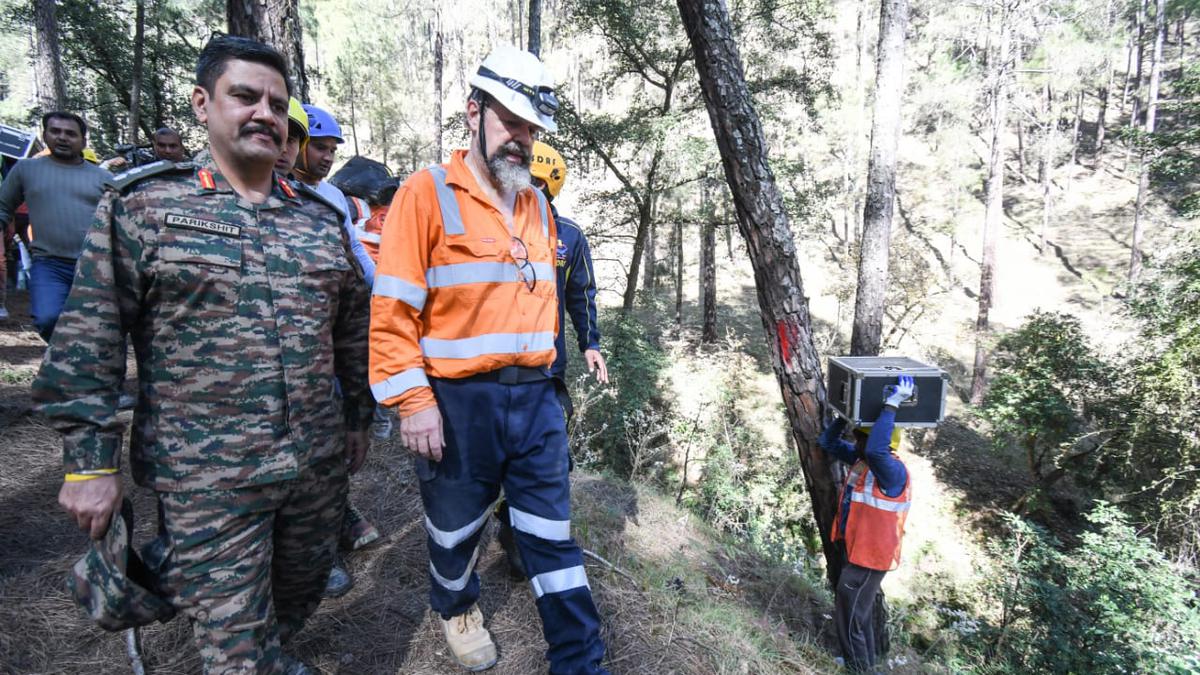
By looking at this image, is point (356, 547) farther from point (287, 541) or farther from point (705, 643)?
point (705, 643)

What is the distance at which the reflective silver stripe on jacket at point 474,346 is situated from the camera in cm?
185

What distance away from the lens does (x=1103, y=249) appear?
83.2 feet

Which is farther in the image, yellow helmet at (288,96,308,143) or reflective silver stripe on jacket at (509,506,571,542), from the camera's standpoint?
yellow helmet at (288,96,308,143)

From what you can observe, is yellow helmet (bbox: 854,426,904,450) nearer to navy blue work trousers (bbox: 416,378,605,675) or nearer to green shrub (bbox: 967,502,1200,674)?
navy blue work trousers (bbox: 416,378,605,675)

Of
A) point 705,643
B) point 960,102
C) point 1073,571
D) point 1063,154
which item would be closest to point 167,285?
point 705,643

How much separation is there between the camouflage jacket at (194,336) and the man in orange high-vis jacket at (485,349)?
0.25m

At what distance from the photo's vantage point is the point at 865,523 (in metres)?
3.56

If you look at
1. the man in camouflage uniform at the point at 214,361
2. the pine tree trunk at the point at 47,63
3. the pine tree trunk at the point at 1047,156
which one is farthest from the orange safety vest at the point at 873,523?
the pine tree trunk at the point at 1047,156

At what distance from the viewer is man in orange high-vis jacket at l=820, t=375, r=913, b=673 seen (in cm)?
343

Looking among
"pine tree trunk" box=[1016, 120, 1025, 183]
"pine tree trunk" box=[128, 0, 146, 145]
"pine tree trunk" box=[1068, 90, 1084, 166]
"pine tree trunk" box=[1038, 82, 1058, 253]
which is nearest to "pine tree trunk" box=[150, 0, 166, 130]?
"pine tree trunk" box=[128, 0, 146, 145]

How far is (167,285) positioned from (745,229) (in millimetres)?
3219

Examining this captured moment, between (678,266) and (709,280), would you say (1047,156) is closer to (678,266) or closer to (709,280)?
(678,266)

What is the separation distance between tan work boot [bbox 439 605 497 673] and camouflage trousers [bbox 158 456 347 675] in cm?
69

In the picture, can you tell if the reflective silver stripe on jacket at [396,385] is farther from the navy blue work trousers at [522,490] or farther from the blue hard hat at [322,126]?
the blue hard hat at [322,126]
